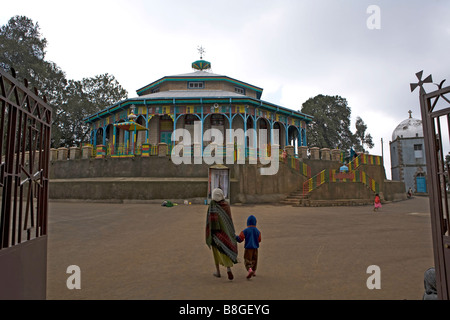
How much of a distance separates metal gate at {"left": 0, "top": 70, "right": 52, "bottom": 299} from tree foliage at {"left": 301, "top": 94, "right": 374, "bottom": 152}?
111 ft

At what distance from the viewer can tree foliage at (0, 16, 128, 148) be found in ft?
95.1

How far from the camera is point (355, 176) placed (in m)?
17.8

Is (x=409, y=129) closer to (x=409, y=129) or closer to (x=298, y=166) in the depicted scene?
(x=409, y=129)

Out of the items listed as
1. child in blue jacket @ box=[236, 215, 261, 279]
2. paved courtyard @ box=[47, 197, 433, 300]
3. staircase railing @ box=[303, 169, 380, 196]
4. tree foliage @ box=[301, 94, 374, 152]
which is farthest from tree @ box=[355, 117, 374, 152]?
child in blue jacket @ box=[236, 215, 261, 279]

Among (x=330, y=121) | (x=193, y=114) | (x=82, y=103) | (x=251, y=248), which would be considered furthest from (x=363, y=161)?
(x=82, y=103)

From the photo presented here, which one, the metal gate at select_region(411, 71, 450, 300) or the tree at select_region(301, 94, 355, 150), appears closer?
the metal gate at select_region(411, 71, 450, 300)

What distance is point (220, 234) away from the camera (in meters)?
4.76

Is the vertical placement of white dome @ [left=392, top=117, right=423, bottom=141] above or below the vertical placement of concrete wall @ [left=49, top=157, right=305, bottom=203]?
above

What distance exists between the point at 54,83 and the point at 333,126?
33.2 meters

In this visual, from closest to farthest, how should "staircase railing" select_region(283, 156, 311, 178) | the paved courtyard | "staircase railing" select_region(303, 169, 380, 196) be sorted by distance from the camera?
the paved courtyard → "staircase railing" select_region(303, 169, 380, 196) → "staircase railing" select_region(283, 156, 311, 178)

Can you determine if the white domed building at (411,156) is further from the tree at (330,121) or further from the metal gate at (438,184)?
the metal gate at (438,184)

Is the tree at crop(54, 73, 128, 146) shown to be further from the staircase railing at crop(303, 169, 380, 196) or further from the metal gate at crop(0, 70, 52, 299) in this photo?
the metal gate at crop(0, 70, 52, 299)
